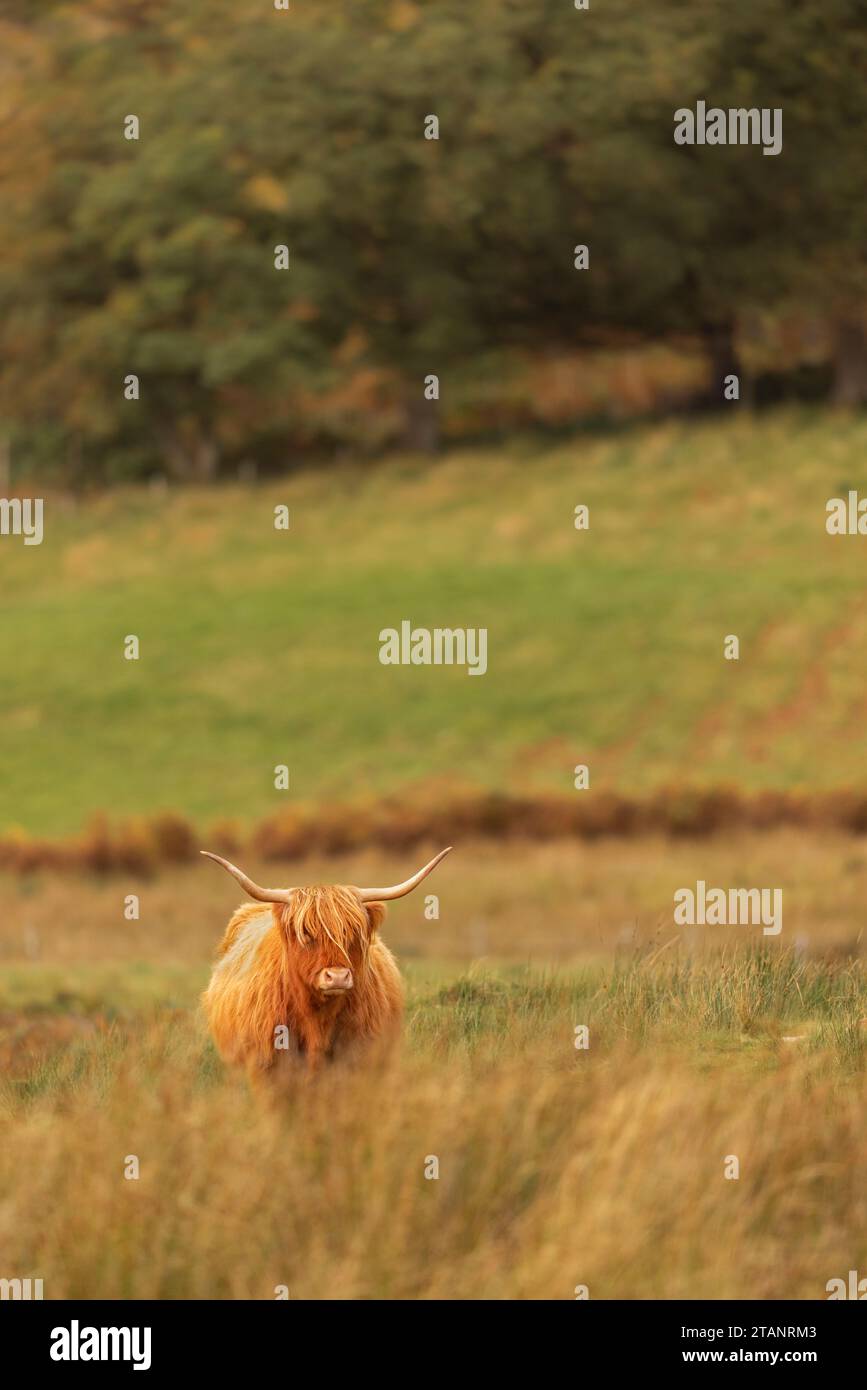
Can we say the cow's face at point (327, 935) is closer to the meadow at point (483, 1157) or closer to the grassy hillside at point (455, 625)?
the meadow at point (483, 1157)

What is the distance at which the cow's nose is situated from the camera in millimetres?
8047

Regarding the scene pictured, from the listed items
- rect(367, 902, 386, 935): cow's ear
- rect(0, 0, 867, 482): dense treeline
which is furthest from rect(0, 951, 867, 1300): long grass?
rect(0, 0, 867, 482): dense treeline

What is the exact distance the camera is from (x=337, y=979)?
8.05 metres

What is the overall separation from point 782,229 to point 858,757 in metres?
27.5

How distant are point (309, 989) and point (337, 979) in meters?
0.36

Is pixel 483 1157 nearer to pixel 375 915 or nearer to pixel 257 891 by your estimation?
pixel 257 891

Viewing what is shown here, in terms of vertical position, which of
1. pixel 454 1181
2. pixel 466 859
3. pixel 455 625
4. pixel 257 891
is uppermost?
pixel 455 625

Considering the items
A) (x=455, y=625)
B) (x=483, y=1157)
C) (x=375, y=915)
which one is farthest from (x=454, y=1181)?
(x=455, y=625)

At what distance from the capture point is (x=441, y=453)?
62.8 m

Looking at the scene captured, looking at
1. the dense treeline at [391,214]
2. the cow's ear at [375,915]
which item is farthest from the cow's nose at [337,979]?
the dense treeline at [391,214]

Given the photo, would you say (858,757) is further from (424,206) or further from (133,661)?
(424,206)

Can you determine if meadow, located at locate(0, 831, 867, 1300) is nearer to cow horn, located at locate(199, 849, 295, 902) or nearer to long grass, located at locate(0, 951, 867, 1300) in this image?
long grass, located at locate(0, 951, 867, 1300)

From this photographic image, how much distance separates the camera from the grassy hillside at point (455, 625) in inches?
1588

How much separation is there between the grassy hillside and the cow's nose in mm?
27899
